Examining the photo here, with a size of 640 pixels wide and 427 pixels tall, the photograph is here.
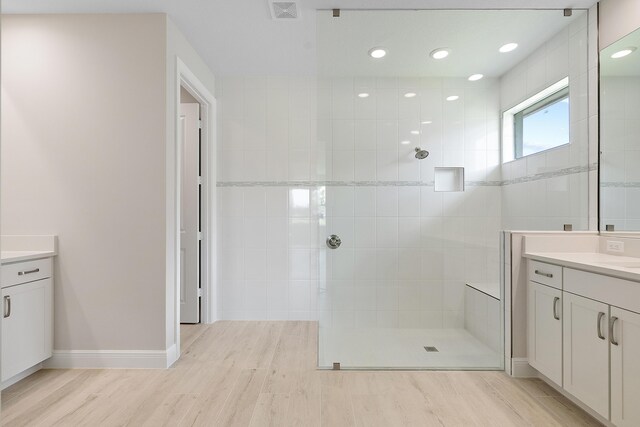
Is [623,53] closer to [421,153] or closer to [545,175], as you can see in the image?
[545,175]

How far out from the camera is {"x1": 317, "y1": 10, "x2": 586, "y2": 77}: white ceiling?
8.97 ft

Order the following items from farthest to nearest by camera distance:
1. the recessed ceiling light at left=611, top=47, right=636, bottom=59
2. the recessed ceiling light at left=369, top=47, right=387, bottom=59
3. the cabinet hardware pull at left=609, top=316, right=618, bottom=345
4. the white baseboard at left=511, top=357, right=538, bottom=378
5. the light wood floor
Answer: the recessed ceiling light at left=369, top=47, right=387, bottom=59 → the white baseboard at left=511, top=357, right=538, bottom=378 → the recessed ceiling light at left=611, top=47, right=636, bottom=59 → the light wood floor → the cabinet hardware pull at left=609, top=316, right=618, bottom=345

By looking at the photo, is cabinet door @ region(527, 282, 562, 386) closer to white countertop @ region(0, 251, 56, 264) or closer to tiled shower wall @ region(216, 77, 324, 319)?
tiled shower wall @ region(216, 77, 324, 319)

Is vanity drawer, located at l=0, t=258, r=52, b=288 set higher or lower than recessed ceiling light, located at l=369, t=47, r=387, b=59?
lower

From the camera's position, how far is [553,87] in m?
2.84

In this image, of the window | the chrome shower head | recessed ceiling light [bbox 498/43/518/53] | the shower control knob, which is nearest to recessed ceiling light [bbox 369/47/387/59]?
the chrome shower head

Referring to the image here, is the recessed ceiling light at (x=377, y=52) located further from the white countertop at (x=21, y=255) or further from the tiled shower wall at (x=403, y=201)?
the white countertop at (x=21, y=255)

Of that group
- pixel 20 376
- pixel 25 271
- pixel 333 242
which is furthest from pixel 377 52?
pixel 20 376

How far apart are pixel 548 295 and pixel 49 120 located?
142 inches

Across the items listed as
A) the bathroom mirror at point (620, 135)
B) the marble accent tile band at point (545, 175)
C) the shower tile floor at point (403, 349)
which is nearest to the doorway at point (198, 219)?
the shower tile floor at point (403, 349)

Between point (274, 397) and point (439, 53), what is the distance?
2.62 m

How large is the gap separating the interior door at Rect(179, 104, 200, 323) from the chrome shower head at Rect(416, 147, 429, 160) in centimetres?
221

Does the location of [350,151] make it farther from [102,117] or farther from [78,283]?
[78,283]

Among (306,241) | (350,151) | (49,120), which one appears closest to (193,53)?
(49,120)
